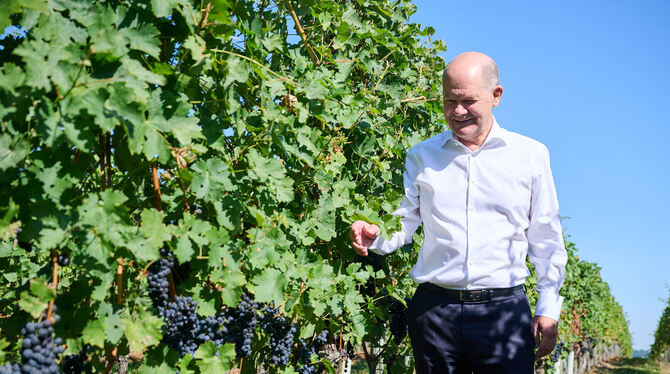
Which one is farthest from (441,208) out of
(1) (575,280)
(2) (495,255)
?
(1) (575,280)

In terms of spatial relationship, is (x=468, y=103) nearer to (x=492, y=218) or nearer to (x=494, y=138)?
(x=494, y=138)

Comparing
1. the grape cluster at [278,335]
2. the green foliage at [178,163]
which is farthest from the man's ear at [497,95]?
the grape cluster at [278,335]

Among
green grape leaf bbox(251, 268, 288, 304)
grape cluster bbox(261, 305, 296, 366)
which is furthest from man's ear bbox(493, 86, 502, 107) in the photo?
grape cluster bbox(261, 305, 296, 366)

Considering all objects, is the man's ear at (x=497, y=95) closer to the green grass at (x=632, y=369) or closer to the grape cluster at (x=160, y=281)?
the grape cluster at (x=160, y=281)

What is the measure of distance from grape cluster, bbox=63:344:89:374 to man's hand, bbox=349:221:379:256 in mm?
1338

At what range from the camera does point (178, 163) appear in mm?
1886

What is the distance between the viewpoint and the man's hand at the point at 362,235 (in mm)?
2691

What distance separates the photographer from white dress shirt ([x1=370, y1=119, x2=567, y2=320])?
8.07 ft

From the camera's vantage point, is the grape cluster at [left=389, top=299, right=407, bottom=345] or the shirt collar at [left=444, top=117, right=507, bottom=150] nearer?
the shirt collar at [left=444, top=117, right=507, bottom=150]

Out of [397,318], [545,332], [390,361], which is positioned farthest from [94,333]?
[390,361]

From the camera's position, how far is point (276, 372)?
8.82 feet

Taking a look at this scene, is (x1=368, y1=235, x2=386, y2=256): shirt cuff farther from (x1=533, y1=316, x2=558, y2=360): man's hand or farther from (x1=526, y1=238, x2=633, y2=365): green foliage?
(x1=526, y1=238, x2=633, y2=365): green foliage

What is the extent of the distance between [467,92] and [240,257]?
49.5 inches

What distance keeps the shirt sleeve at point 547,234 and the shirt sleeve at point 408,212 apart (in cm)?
57
